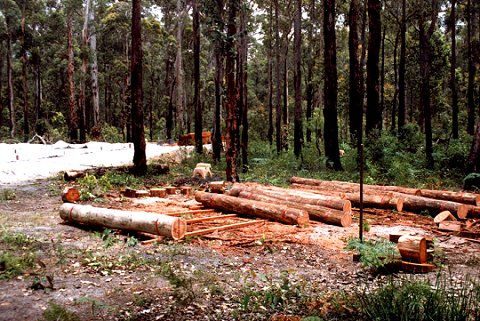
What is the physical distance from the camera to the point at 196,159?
827 inches

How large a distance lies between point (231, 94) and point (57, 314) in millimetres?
10627

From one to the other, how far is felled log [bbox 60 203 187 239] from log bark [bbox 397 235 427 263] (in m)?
3.76

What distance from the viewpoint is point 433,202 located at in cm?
1000

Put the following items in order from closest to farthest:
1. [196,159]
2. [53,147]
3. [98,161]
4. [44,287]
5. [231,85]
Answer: [44,287] → [231,85] → [98,161] → [196,159] → [53,147]

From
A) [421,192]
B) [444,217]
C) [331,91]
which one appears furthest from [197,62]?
[444,217]

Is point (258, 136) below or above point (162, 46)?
below

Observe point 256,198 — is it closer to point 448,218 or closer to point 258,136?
point 448,218

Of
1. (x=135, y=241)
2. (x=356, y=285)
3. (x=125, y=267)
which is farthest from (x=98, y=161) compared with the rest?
(x=356, y=285)

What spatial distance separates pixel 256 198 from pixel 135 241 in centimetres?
402

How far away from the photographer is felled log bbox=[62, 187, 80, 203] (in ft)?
35.1

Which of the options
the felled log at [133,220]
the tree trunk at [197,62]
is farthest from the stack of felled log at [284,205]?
Answer: the tree trunk at [197,62]

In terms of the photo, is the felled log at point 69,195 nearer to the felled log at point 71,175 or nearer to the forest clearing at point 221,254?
the forest clearing at point 221,254

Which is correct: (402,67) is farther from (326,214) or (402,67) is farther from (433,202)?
(326,214)

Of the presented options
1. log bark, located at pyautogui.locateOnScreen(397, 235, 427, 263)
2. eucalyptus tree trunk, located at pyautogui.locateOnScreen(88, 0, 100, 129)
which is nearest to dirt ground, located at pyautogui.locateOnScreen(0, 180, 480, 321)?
log bark, located at pyautogui.locateOnScreen(397, 235, 427, 263)
